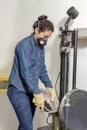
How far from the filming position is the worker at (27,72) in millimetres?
2197

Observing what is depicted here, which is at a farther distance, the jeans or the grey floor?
the grey floor

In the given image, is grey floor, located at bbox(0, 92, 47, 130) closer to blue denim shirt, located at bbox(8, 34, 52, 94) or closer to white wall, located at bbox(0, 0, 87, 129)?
white wall, located at bbox(0, 0, 87, 129)

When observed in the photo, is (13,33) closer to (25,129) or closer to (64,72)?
(64,72)

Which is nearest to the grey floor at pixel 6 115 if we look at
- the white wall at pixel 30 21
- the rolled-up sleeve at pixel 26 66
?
the white wall at pixel 30 21

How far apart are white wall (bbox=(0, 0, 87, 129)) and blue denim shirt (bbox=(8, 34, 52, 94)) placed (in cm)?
53

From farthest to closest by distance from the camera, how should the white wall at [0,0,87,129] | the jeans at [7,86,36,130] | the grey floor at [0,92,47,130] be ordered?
1. the grey floor at [0,92,47,130]
2. the white wall at [0,0,87,129]
3. the jeans at [7,86,36,130]

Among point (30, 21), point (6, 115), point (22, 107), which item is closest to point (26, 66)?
point (22, 107)

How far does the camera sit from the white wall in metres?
2.71

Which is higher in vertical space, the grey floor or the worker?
the worker

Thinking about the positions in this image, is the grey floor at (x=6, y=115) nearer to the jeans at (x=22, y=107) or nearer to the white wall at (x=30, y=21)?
the white wall at (x=30, y=21)

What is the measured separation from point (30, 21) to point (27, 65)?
1.18 meters

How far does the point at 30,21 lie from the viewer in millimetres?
3240

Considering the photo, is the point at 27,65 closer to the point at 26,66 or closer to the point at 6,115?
the point at 26,66

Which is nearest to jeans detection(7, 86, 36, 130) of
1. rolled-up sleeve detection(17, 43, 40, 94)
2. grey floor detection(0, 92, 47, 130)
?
rolled-up sleeve detection(17, 43, 40, 94)
